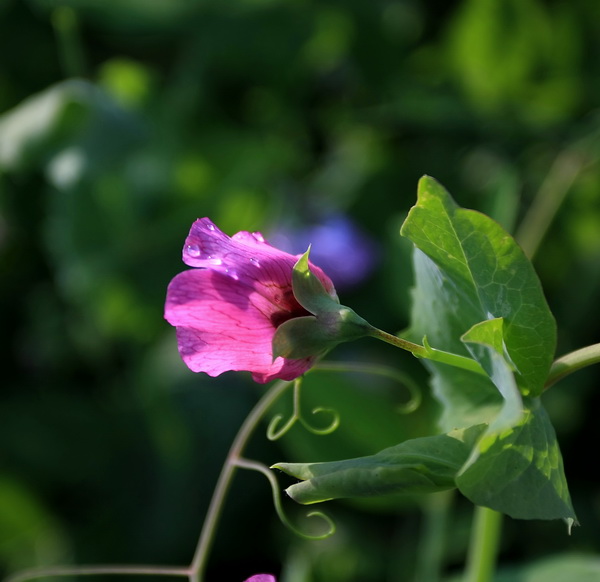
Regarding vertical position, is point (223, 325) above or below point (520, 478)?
above

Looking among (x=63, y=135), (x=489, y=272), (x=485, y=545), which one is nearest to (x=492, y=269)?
(x=489, y=272)

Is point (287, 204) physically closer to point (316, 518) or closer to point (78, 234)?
point (78, 234)

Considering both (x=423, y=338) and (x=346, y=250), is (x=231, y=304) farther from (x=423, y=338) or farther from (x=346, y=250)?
(x=346, y=250)

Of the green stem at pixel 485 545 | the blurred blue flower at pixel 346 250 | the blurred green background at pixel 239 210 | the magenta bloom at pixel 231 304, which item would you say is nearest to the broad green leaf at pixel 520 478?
the magenta bloom at pixel 231 304

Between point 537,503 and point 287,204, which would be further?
point 287,204

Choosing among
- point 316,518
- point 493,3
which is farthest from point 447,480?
point 493,3

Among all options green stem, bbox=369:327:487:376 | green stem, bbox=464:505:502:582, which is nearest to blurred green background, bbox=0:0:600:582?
green stem, bbox=464:505:502:582
